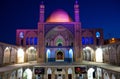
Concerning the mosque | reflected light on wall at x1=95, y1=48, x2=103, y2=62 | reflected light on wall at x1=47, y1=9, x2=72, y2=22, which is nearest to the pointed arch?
the mosque

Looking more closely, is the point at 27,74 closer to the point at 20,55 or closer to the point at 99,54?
the point at 20,55

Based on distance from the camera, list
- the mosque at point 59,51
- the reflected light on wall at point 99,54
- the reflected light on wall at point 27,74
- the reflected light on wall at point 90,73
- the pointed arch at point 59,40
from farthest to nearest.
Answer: the pointed arch at point 59,40 < the reflected light on wall at point 99,54 < the reflected light on wall at point 90,73 < the mosque at point 59,51 < the reflected light on wall at point 27,74

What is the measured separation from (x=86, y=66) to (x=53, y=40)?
12311 millimetres

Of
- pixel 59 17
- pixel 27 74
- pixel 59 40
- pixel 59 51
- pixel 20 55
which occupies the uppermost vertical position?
pixel 59 17

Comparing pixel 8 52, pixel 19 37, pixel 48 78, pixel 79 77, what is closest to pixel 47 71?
pixel 48 78

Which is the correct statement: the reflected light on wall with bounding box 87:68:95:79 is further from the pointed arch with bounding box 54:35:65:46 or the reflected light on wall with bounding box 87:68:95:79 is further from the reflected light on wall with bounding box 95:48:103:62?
the pointed arch with bounding box 54:35:65:46

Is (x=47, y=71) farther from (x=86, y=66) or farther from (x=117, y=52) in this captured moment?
(x=117, y=52)

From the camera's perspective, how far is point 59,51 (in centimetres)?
3097

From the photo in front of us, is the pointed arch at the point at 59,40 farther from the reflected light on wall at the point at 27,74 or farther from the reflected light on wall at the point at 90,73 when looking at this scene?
the reflected light on wall at the point at 27,74

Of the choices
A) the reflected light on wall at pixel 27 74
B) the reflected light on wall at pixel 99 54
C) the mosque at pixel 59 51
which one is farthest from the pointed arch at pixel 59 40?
the reflected light on wall at pixel 27 74

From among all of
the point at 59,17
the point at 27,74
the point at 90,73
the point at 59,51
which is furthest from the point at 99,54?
the point at 27,74

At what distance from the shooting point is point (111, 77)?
46.4ft

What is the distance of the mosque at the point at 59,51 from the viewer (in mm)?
20641

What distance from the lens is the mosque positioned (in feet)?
67.7
